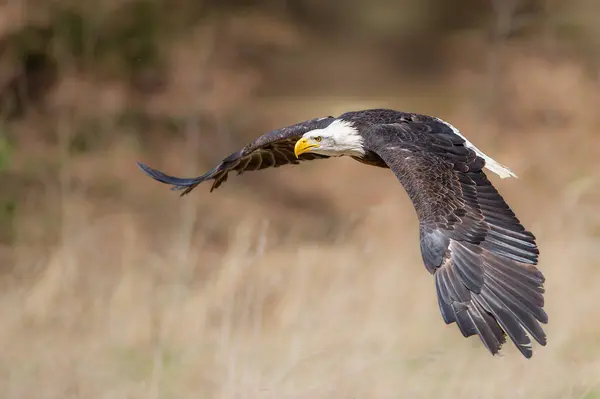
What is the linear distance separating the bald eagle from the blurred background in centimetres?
217

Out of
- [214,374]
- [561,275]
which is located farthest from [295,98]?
[214,374]

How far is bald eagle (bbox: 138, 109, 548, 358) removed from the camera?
598 centimetres

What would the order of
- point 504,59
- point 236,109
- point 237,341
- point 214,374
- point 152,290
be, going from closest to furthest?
point 237,341 < point 214,374 < point 152,290 < point 236,109 < point 504,59

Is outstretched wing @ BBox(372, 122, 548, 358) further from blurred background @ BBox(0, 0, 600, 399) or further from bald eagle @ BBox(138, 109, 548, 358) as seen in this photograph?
blurred background @ BBox(0, 0, 600, 399)

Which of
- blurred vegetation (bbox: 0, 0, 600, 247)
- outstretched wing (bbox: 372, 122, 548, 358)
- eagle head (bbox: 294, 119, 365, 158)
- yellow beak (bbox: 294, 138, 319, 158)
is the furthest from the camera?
blurred vegetation (bbox: 0, 0, 600, 247)

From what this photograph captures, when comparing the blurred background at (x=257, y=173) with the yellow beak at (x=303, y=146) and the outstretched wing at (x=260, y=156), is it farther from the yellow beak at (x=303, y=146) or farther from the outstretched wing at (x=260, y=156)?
the yellow beak at (x=303, y=146)

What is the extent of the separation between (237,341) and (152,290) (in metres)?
3.89

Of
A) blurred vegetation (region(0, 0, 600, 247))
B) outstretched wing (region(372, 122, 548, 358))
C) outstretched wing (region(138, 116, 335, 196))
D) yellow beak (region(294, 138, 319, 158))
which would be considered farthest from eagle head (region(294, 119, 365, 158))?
blurred vegetation (region(0, 0, 600, 247))

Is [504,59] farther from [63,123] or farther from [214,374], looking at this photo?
[214,374]

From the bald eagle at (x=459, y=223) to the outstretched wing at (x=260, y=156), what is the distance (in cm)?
19

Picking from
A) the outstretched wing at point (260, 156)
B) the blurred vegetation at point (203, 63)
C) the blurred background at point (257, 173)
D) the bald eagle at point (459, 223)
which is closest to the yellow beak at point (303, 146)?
the bald eagle at point (459, 223)

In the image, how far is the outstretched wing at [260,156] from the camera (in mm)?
7898

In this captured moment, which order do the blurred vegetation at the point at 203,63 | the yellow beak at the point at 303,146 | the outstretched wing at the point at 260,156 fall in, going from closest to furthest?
the yellow beak at the point at 303,146
the outstretched wing at the point at 260,156
the blurred vegetation at the point at 203,63

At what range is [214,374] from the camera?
8609mm
